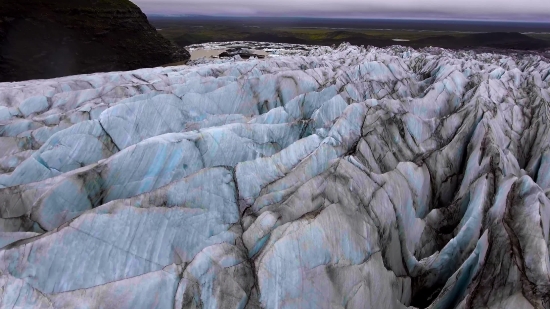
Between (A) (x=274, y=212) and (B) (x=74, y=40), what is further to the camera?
(B) (x=74, y=40)

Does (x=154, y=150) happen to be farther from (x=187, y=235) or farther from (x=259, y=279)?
(x=259, y=279)

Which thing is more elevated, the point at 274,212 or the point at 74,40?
→ the point at 74,40

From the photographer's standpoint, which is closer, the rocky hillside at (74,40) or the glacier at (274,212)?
the glacier at (274,212)

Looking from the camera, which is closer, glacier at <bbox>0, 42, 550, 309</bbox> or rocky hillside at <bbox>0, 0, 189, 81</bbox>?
glacier at <bbox>0, 42, 550, 309</bbox>
